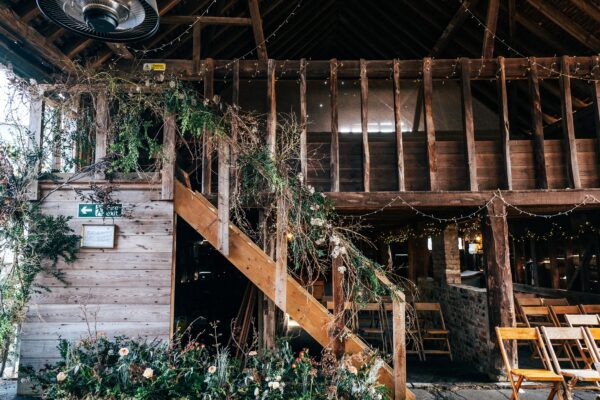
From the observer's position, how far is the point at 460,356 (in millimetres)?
7426

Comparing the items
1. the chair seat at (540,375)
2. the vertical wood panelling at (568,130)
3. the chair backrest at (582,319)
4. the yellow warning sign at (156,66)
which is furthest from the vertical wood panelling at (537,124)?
the yellow warning sign at (156,66)

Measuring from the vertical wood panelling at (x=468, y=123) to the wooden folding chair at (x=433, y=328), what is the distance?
2325mm

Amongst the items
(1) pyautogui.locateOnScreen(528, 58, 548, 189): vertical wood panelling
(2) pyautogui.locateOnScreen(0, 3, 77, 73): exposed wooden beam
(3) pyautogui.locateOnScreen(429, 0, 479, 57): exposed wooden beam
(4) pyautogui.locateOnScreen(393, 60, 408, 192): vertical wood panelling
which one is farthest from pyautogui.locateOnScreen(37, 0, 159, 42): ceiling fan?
(3) pyautogui.locateOnScreen(429, 0, 479, 57): exposed wooden beam

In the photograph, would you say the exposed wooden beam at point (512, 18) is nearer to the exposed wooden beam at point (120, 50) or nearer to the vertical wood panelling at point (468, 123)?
the vertical wood panelling at point (468, 123)

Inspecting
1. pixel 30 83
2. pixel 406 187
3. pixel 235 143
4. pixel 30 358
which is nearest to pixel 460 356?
pixel 406 187

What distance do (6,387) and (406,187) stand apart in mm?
5939

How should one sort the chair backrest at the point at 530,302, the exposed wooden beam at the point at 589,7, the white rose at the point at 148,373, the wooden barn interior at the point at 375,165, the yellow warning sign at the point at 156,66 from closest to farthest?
the white rose at the point at 148,373, the wooden barn interior at the point at 375,165, the exposed wooden beam at the point at 589,7, the yellow warning sign at the point at 156,66, the chair backrest at the point at 530,302

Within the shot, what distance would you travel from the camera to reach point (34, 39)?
17.4 feet

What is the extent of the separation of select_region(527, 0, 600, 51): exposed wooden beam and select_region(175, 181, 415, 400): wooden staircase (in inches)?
231

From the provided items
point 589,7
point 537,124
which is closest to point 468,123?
point 537,124

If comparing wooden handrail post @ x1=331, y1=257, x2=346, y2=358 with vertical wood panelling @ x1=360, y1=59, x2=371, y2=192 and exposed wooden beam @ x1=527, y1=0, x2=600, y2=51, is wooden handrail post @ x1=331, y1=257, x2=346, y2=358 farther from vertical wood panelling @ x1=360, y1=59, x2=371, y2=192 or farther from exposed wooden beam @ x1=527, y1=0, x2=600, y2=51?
exposed wooden beam @ x1=527, y1=0, x2=600, y2=51

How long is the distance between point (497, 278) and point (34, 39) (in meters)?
6.97

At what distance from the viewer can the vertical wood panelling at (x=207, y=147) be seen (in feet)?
16.6

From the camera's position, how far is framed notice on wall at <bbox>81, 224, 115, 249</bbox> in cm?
489
